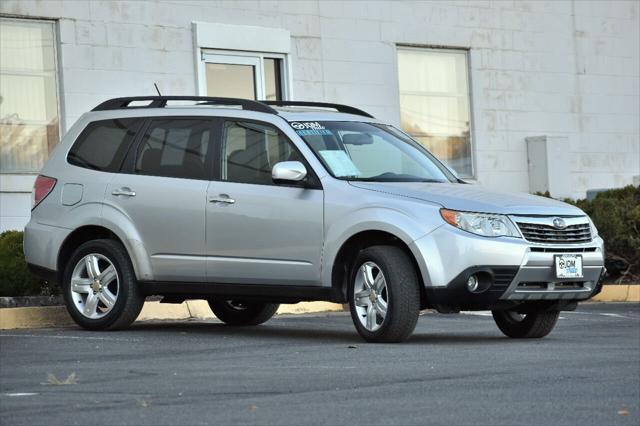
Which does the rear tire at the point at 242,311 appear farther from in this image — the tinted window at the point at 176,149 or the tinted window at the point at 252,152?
the tinted window at the point at 252,152

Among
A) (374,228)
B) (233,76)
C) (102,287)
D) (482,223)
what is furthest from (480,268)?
(233,76)

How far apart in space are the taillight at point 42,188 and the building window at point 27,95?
11.6ft

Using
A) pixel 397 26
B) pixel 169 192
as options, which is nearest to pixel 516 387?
pixel 169 192

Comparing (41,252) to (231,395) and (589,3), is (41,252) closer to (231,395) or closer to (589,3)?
(231,395)

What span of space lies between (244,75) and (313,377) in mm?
9824

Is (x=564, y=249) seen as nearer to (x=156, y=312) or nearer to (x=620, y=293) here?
(x=156, y=312)

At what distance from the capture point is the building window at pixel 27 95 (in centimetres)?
1639

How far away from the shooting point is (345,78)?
19156mm

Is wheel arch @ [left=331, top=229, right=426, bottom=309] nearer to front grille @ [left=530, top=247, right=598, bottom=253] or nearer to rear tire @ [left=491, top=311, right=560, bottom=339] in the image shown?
front grille @ [left=530, top=247, right=598, bottom=253]

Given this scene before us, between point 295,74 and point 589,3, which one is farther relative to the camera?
point 589,3

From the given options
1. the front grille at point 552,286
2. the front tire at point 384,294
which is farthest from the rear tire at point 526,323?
the front tire at point 384,294

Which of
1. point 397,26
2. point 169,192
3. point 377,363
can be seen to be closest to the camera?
point 377,363

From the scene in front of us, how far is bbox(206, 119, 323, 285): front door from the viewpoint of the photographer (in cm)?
1134

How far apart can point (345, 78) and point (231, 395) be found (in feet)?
37.3
